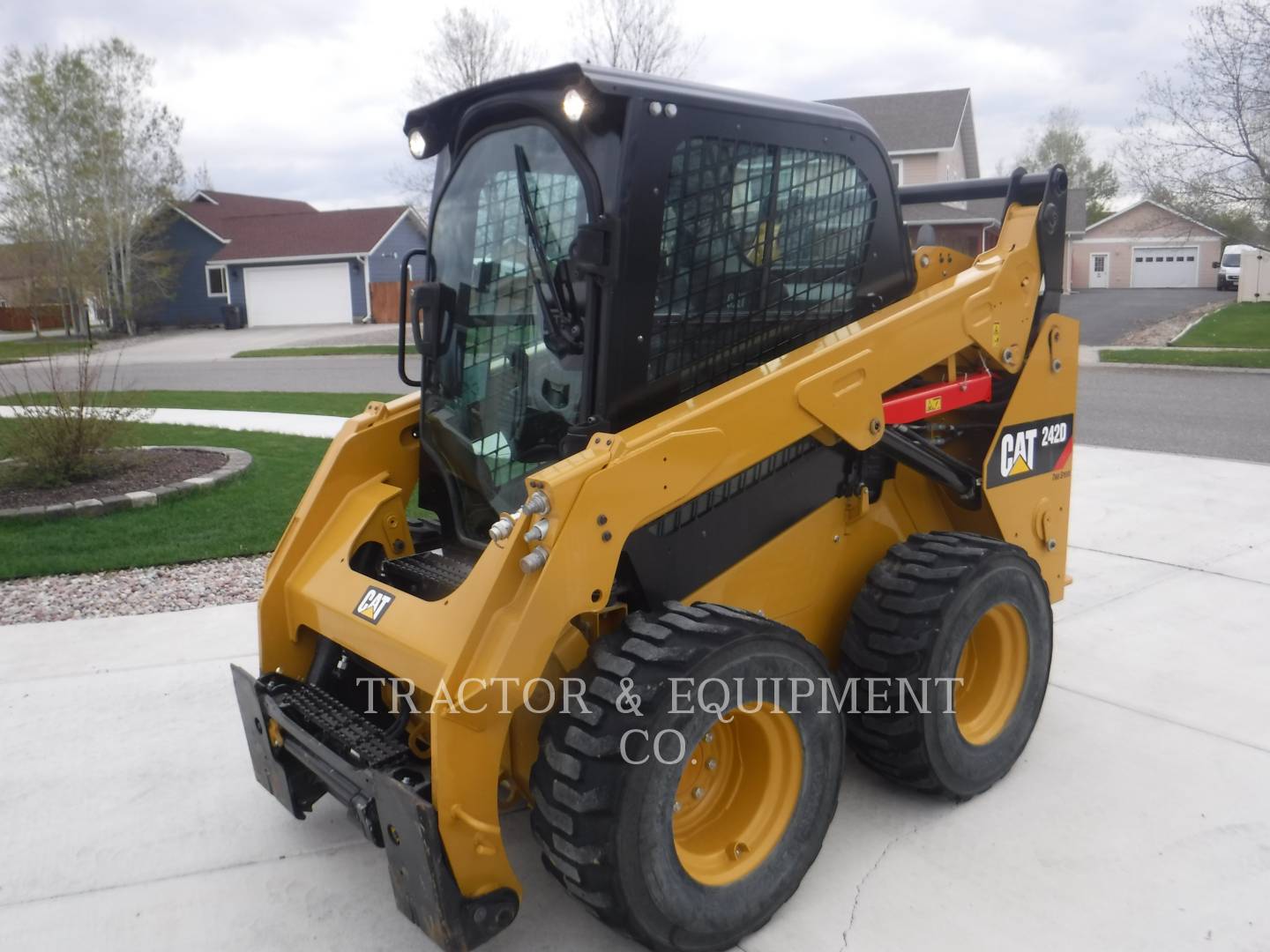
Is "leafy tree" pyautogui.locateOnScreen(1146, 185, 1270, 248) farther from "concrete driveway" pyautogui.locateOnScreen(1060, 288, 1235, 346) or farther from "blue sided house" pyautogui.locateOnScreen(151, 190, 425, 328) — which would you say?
"blue sided house" pyautogui.locateOnScreen(151, 190, 425, 328)

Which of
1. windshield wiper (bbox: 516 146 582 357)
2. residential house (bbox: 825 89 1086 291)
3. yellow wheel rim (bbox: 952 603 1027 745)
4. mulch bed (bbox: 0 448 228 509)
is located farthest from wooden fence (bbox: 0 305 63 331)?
yellow wheel rim (bbox: 952 603 1027 745)

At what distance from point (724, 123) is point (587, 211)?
0.50 metres

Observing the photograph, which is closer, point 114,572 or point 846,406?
point 846,406

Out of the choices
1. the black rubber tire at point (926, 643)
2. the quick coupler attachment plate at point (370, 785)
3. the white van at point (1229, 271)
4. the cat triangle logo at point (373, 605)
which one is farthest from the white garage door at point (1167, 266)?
the quick coupler attachment plate at point (370, 785)

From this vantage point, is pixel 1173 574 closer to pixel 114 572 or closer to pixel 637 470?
pixel 637 470

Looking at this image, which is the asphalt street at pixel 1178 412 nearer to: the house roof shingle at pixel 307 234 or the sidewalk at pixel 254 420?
the sidewalk at pixel 254 420

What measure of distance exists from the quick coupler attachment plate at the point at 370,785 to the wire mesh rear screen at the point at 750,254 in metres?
1.25

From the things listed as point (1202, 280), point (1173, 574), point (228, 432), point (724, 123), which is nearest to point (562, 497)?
point (724, 123)

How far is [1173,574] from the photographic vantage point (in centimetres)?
570

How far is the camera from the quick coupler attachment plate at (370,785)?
236 cm

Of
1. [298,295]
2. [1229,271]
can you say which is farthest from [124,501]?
[1229,271]

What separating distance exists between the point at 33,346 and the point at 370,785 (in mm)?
33824

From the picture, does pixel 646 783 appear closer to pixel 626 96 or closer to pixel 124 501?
pixel 626 96

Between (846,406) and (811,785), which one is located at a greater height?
(846,406)
